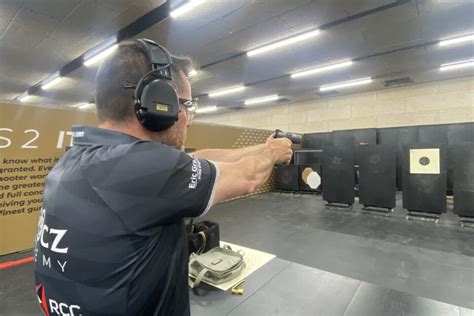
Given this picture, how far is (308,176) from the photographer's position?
429 cm

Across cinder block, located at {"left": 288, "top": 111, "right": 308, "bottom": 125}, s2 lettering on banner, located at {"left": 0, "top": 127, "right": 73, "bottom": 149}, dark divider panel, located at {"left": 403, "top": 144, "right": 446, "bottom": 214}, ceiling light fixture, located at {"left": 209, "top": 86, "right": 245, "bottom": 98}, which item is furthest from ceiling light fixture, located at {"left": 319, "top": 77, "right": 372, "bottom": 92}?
s2 lettering on banner, located at {"left": 0, "top": 127, "right": 73, "bottom": 149}

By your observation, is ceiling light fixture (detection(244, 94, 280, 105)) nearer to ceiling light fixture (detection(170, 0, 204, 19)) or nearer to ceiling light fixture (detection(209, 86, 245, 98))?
ceiling light fixture (detection(209, 86, 245, 98))

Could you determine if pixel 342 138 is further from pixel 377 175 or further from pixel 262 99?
pixel 377 175

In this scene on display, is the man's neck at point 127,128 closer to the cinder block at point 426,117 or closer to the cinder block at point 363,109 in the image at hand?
the cinder block at point 426,117

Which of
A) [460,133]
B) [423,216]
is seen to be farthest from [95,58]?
[460,133]

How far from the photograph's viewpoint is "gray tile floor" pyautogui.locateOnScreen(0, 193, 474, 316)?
42.6 inches

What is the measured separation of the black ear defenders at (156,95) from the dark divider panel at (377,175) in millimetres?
3213

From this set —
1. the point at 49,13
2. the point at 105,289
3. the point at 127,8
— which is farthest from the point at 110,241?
the point at 49,13

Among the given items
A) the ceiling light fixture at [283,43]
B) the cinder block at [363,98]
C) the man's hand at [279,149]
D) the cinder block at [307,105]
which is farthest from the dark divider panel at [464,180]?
the cinder block at [307,105]

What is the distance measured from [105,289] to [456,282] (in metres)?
1.80

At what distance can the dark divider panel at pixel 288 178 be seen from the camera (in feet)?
14.5

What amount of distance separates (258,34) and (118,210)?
376 cm

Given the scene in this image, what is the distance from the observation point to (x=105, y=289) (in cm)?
50

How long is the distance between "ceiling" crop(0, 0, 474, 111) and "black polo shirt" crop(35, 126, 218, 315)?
186cm
